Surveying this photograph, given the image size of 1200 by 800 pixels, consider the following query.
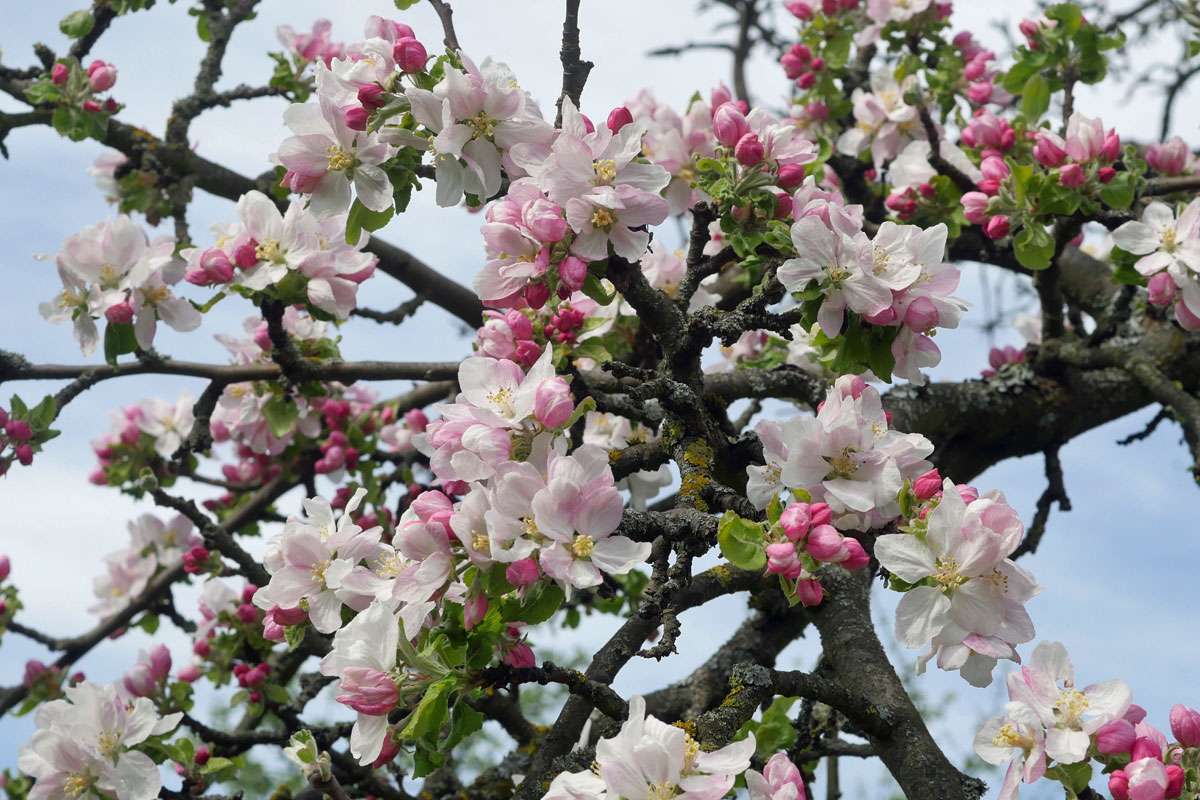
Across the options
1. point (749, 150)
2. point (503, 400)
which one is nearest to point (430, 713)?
point (503, 400)

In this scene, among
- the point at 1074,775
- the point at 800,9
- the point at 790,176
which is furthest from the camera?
the point at 800,9

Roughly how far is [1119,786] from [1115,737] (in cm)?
7

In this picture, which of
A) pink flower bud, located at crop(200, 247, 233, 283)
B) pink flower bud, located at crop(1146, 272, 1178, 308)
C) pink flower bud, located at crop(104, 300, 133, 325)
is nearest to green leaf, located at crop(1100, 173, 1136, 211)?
pink flower bud, located at crop(1146, 272, 1178, 308)

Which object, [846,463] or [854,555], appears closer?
[854,555]

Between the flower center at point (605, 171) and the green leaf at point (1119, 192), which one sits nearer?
the flower center at point (605, 171)

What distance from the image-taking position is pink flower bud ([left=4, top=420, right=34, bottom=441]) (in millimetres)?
2850

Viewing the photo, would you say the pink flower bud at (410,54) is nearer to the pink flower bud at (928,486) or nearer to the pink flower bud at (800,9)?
the pink flower bud at (928,486)

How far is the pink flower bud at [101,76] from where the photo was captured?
3541 millimetres

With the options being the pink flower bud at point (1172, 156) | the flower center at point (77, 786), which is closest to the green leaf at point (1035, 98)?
the pink flower bud at point (1172, 156)

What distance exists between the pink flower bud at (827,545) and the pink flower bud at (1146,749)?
1.52 feet

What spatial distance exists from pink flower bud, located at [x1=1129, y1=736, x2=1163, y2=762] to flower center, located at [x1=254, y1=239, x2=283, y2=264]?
199cm

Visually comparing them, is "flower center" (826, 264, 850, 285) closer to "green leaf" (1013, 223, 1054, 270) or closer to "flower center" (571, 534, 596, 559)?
"flower center" (571, 534, 596, 559)

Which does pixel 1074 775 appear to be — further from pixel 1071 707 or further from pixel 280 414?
pixel 280 414

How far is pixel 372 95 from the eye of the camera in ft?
6.04
